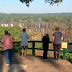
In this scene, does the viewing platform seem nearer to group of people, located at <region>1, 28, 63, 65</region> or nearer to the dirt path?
the dirt path

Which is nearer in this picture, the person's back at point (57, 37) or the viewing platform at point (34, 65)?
the viewing platform at point (34, 65)

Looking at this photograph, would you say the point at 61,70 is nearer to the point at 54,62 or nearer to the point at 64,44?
the point at 54,62

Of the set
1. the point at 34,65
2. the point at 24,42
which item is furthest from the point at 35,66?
the point at 24,42

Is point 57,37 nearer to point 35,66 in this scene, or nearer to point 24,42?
point 35,66

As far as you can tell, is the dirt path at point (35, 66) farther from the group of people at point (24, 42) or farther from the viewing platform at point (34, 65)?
the group of people at point (24, 42)

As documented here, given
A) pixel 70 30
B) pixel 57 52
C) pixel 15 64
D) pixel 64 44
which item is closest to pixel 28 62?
pixel 15 64

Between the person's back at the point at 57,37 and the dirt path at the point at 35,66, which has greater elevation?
the person's back at the point at 57,37

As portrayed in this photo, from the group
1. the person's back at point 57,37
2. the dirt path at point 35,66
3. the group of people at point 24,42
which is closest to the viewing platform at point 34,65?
the dirt path at point 35,66

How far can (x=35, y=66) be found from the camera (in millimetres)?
8781

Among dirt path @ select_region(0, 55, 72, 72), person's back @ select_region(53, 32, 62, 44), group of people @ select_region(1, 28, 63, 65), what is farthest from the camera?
person's back @ select_region(53, 32, 62, 44)

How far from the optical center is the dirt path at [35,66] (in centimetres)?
817

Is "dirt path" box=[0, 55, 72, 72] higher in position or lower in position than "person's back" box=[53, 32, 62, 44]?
lower

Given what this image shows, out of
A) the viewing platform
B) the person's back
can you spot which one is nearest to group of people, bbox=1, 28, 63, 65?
the person's back

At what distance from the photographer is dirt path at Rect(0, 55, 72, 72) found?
8172mm
